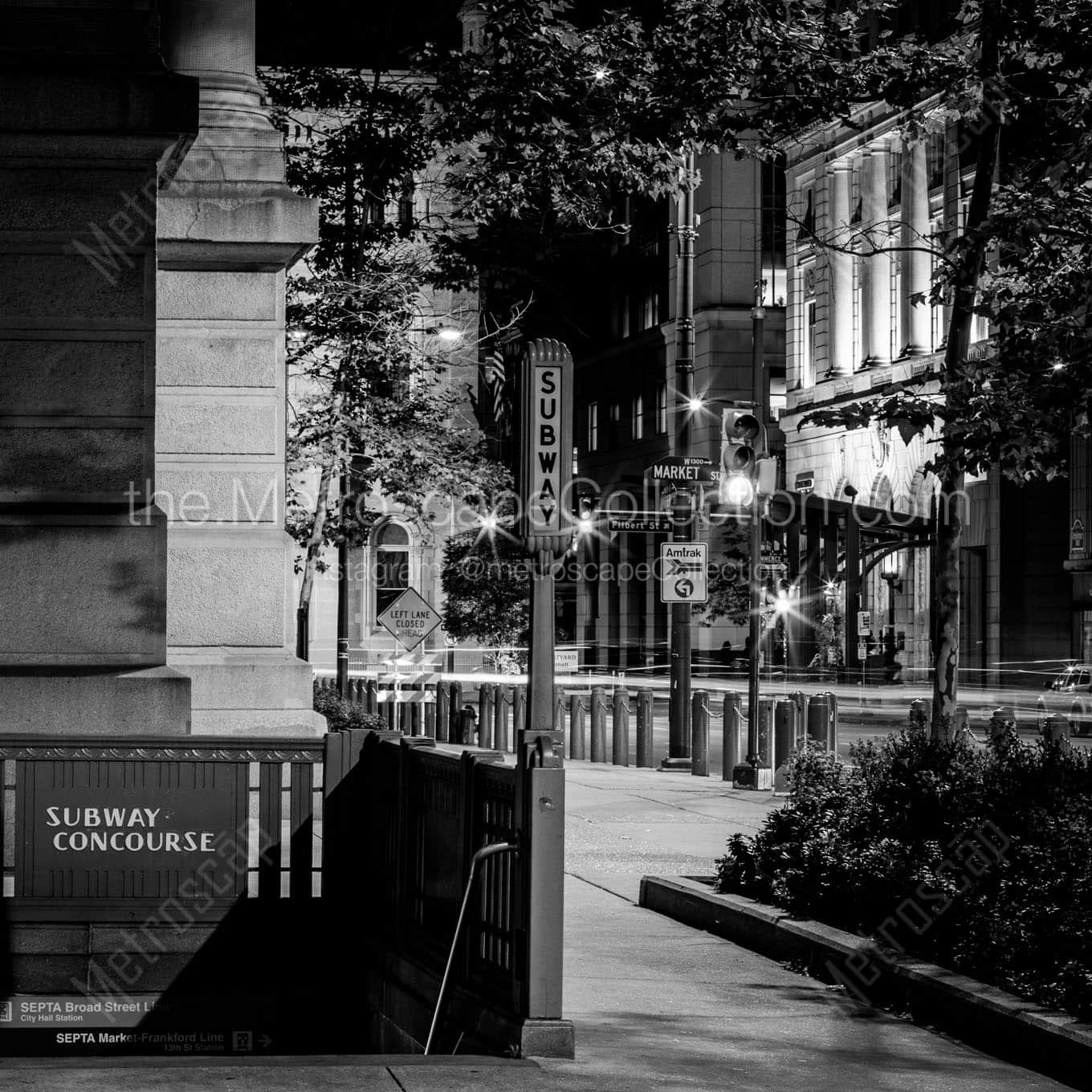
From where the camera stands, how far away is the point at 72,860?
8.44 m

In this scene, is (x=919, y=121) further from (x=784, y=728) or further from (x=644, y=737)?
(x=644, y=737)

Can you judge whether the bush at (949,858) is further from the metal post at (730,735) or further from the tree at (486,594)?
the tree at (486,594)

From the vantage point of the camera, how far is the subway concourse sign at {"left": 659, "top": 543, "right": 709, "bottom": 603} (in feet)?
81.4

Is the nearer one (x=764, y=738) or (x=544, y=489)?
(x=544, y=489)

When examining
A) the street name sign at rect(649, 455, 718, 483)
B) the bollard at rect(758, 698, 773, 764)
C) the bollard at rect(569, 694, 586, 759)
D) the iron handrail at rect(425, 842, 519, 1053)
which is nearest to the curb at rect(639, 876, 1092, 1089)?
the iron handrail at rect(425, 842, 519, 1053)

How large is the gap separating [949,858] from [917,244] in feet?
189

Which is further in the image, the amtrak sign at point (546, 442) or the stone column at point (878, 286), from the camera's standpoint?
the stone column at point (878, 286)

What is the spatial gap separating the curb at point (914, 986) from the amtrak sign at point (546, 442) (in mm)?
2824

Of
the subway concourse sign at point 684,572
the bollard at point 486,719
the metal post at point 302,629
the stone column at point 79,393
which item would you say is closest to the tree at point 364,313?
the metal post at point 302,629

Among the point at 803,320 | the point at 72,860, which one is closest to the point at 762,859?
the point at 72,860

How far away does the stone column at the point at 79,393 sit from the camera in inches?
384

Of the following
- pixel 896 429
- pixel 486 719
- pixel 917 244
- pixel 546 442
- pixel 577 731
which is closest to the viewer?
pixel 546 442

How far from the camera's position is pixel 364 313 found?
2519cm

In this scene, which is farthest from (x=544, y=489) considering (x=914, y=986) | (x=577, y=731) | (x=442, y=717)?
(x=442, y=717)
